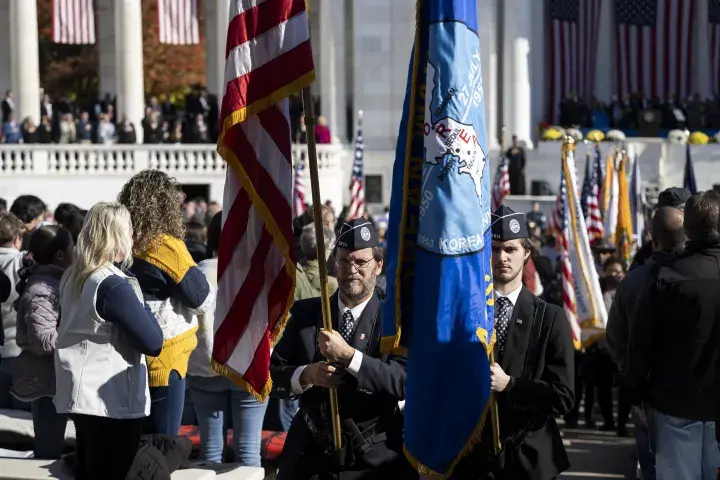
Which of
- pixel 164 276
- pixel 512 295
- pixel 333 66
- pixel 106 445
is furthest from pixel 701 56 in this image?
pixel 106 445

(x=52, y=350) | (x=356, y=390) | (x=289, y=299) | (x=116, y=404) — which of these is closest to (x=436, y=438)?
(x=356, y=390)

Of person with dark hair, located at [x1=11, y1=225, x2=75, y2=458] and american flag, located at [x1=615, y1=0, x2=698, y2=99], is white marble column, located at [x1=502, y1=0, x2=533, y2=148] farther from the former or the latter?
person with dark hair, located at [x1=11, y1=225, x2=75, y2=458]

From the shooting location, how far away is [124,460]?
688 centimetres

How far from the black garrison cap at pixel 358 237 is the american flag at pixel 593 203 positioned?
43.4 feet

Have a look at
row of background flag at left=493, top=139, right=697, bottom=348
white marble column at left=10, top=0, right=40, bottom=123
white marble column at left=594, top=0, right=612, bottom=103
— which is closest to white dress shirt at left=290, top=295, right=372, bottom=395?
row of background flag at left=493, top=139, right=697, bottom=348

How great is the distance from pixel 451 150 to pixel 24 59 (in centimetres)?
3097

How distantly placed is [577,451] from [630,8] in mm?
33169

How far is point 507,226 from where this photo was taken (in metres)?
6.51

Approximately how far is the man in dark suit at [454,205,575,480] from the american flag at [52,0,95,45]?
30.0 meters

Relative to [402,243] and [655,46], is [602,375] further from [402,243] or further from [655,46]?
[655,46]

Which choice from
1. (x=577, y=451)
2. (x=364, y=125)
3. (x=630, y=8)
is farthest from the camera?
(x=630, y=8)

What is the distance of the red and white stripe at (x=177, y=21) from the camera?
3472 centimetres

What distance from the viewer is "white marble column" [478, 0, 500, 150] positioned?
39.8m

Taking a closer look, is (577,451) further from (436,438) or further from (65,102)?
(65,102)
